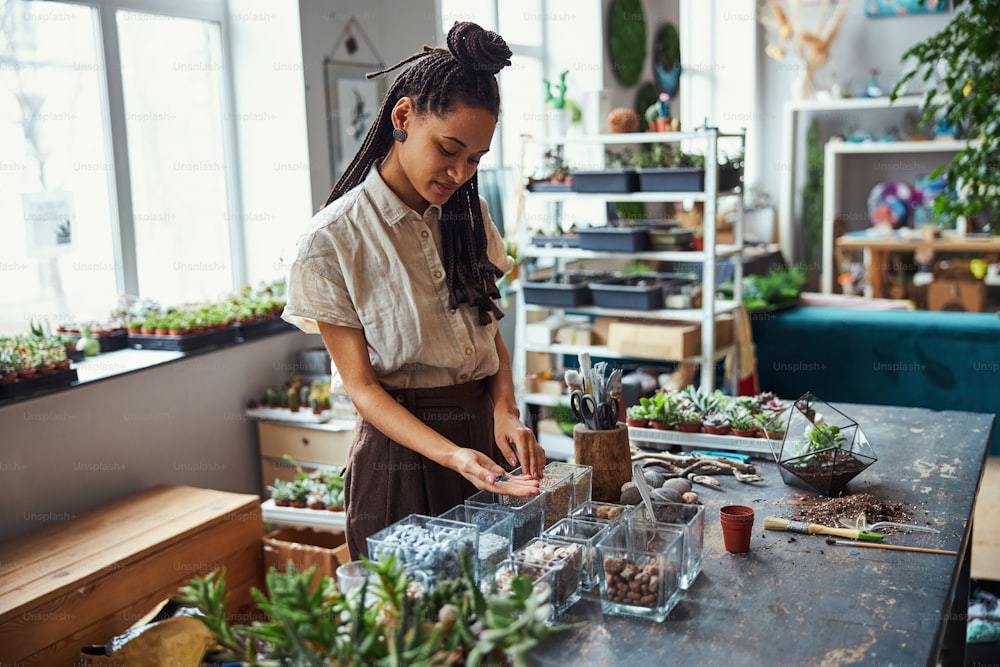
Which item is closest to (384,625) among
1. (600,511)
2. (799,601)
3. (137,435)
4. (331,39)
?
(600,511)

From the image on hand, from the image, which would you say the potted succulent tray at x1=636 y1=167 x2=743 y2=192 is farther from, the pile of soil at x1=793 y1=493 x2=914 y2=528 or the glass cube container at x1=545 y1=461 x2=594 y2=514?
the glass cube container at x1=545 y1=461 x2=594 y2=514

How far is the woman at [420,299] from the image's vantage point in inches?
68.9

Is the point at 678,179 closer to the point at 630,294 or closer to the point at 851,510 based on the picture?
the point at 630,294

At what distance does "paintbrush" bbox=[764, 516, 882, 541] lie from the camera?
180cm

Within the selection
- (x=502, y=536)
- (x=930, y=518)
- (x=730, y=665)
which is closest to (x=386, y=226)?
(x=502, y=536)

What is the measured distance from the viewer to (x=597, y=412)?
6.90ft

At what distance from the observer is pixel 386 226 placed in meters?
1.86

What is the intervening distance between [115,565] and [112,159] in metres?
1.73

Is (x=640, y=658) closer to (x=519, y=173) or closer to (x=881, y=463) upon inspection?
(x=881, y=463)

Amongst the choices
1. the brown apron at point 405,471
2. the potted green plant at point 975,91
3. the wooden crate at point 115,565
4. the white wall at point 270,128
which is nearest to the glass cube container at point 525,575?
the brown apron at point 405,471

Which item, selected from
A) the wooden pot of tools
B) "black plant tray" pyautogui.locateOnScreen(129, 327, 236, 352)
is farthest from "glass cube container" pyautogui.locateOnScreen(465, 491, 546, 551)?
"black plant tray" pyautogui.locateOnScreen(129, 327, 236, 352)

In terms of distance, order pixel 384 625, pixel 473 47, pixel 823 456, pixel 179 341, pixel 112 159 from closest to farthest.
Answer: pixel 384 625, pixel 473 47, pixel 823 456, pixel 179 341, pixel 112 159

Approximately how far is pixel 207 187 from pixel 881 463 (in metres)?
3.09

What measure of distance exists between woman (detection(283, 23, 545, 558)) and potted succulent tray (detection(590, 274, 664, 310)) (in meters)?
2.51
